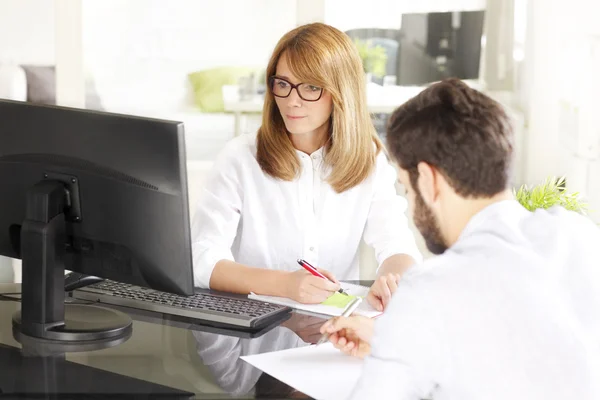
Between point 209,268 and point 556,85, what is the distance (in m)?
2.58

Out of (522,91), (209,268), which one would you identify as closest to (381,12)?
(522,91)

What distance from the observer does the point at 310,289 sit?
78.8 inches

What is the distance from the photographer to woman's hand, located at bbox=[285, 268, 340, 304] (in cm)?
199

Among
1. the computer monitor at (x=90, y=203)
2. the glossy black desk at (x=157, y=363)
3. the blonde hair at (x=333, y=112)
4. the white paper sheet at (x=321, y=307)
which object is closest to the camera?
the glossy black desk at (x=157, y=363)

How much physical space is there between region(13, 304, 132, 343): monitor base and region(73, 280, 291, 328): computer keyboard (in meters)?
0.10

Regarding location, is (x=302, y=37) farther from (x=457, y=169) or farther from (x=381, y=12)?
(x=381, y=12)

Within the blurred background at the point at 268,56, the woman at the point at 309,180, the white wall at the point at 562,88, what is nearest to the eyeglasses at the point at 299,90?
the woman at the point at 309,180

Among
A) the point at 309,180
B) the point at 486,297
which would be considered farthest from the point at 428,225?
the point at 309,180

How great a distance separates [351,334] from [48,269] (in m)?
0.63

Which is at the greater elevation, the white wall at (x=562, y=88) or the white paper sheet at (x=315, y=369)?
the white wall at (x=562, y=88)

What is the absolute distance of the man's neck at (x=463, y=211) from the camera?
4.28 feet

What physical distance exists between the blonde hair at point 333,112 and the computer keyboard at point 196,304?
0.56 meters

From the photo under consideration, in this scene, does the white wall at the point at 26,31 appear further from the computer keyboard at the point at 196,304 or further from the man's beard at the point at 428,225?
the man's beard at the point at 428,225

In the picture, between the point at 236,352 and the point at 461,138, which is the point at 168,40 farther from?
the point at 461,138
